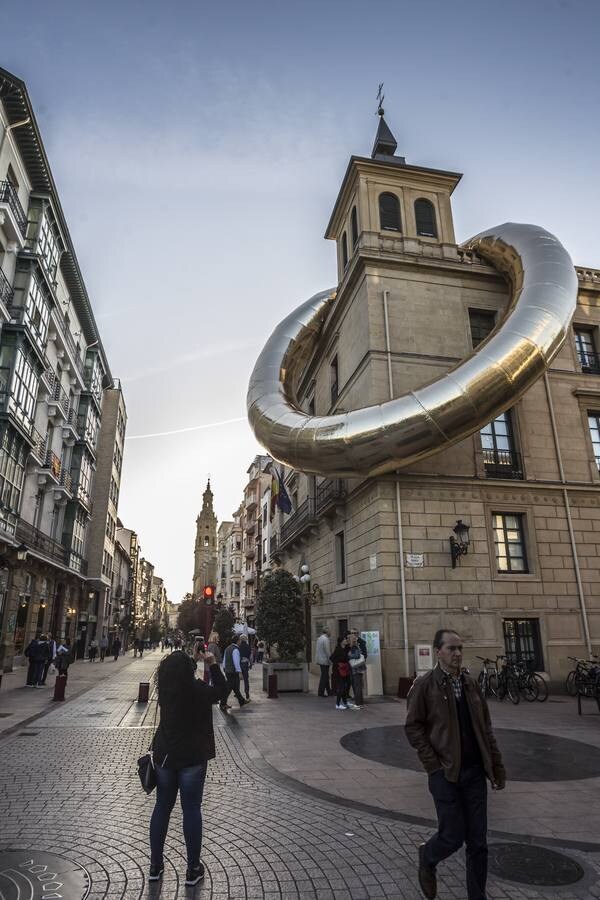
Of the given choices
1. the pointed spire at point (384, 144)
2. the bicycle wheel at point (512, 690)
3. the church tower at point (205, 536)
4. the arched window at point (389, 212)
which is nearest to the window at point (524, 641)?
the bicycle wheel at point (512, 690)

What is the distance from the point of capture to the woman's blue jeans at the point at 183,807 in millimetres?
3877

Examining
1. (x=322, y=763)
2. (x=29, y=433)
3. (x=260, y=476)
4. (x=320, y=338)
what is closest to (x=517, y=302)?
(x=320, y=338)

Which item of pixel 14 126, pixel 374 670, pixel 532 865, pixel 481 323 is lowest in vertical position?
pixel 532 865

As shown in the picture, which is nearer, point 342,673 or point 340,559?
point 342,673

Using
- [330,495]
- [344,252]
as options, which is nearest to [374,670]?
[330,495]

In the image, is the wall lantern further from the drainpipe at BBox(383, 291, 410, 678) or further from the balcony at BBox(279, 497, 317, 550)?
the balcony at BBox(279, 497, 317, 550)

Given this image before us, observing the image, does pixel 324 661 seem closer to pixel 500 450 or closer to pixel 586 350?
pixel 500 450

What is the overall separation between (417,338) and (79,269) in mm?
22557

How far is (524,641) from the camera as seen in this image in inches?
639

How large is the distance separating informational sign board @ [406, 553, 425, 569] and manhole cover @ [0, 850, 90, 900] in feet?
40.9

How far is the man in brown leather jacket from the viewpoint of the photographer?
3363 mm

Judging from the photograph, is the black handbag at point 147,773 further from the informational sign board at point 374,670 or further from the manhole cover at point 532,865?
the informational sign board at point 374,670

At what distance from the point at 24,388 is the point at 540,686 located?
22.3m

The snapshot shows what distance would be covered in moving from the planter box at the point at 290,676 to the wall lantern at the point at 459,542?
5.81 m
